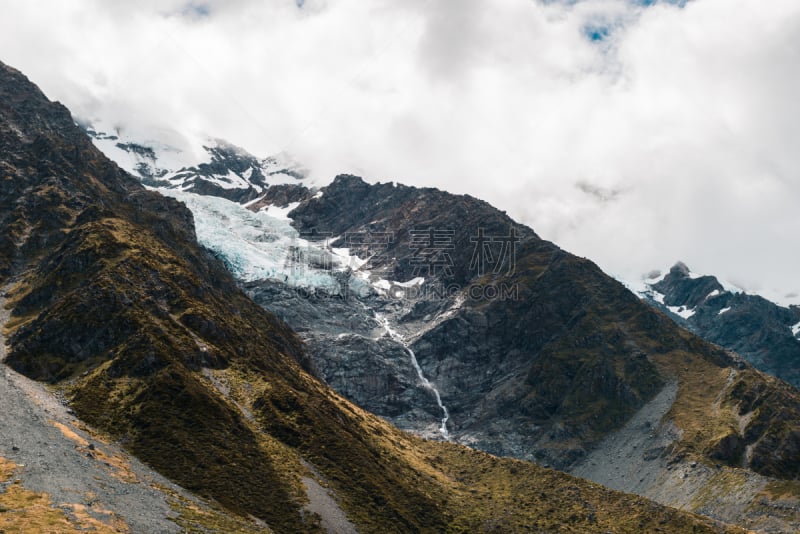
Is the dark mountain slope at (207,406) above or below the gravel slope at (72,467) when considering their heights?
above

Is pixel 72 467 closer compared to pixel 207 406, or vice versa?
pixel 72 467

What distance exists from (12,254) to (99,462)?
11634 centimetres

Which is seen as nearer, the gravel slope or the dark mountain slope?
the gravel slope

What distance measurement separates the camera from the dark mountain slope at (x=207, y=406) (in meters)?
117

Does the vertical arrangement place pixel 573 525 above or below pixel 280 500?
above

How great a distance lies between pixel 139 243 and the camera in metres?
194

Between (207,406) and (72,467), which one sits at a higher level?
(207,406)

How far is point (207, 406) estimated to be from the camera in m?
130

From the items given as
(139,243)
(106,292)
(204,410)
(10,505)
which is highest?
(139,243)

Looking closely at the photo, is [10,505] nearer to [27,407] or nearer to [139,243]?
[27,407]

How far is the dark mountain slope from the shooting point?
117 metres

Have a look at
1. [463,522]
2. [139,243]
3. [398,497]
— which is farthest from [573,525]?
[139,243]

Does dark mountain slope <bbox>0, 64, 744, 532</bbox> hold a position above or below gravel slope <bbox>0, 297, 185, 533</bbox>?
above

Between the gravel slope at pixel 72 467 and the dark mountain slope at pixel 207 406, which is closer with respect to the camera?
the gravel slope at pixel 72 467
